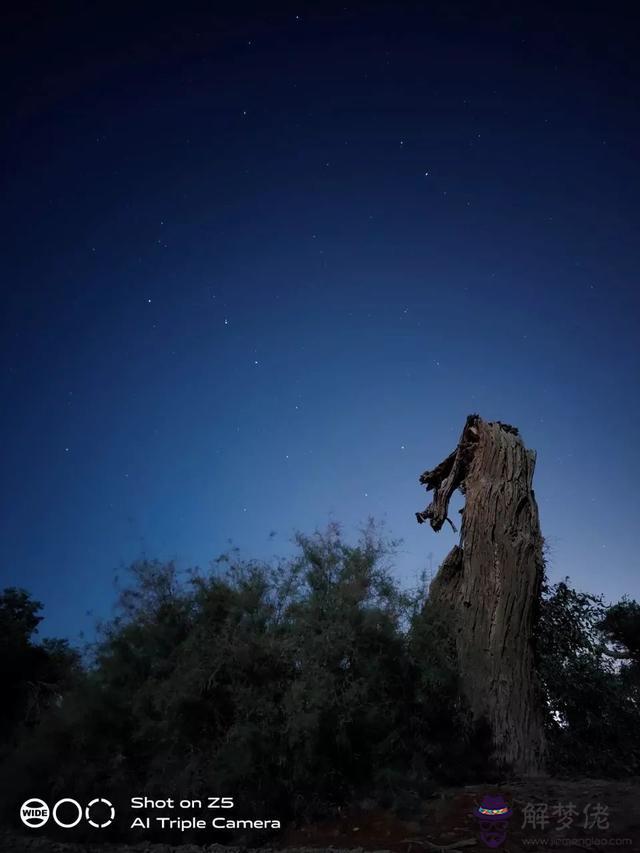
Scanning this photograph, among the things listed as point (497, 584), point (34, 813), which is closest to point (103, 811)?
point (34, 813)

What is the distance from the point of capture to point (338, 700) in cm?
600

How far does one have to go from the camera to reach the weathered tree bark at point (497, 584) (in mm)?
7848

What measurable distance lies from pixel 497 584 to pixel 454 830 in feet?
14.4

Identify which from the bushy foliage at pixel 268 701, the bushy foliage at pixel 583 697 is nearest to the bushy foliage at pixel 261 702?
the bushy foliage at pixel 268 701

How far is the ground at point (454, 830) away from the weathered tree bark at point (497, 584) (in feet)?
5.77

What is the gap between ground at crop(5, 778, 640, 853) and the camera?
4.82 m

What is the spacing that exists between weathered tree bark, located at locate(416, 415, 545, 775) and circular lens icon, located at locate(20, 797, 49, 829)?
5.78 m

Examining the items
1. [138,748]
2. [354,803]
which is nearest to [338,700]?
[354,803]

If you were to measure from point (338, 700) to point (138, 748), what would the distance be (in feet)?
9.03

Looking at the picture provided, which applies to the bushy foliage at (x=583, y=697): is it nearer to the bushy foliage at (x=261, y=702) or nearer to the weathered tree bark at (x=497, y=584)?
the weathered tree bark at (x=497, y=584)

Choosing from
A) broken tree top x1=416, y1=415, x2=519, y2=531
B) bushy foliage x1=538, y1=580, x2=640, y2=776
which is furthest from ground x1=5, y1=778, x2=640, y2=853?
broken tree top x1=416, y1=415, x2=519, y2=531

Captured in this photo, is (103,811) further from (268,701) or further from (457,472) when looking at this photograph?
(457,472)

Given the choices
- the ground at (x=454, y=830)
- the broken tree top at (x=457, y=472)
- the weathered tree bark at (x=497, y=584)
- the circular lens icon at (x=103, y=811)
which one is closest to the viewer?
the ground at (x=454, y=830)

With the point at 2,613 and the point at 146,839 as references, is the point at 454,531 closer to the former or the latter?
the point at 146,839
